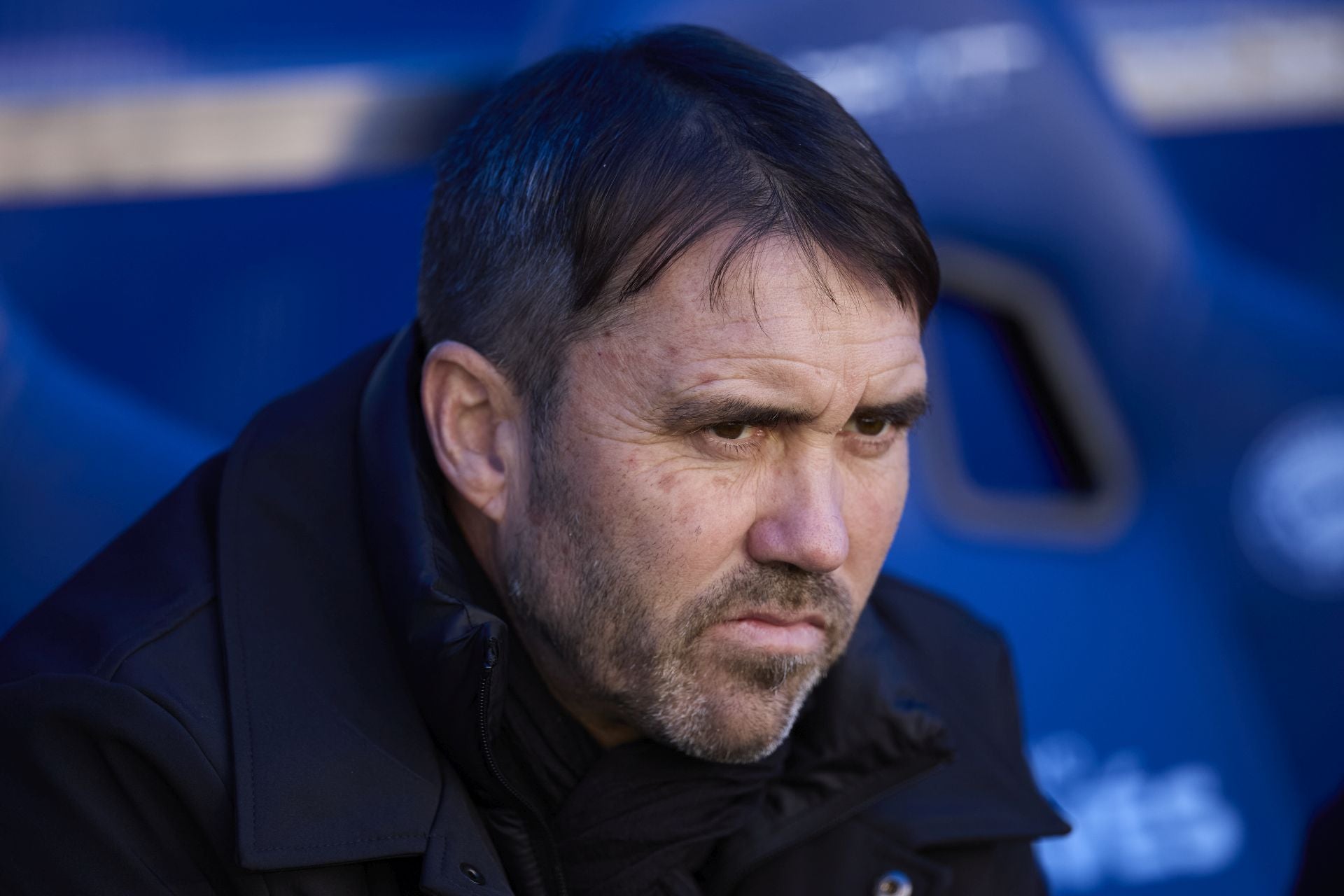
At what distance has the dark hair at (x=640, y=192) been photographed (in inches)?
61.2

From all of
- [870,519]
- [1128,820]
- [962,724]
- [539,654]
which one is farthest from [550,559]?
[1128,820]

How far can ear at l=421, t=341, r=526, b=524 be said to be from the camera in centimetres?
168

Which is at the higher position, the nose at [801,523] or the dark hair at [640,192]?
the dark hair at [640,192]

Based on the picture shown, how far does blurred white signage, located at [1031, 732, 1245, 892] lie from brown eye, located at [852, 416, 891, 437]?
51.7 inches

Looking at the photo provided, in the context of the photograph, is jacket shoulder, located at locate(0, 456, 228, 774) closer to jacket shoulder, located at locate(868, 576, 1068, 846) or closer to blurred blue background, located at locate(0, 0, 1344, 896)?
blurred blue background, located at locate(0, 0, 1344, 896)

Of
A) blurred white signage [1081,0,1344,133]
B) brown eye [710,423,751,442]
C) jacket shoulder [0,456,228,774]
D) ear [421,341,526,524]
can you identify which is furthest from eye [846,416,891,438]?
blurred white signage [1081,0,1344,133]

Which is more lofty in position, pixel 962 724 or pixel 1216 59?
pixel 1216 59

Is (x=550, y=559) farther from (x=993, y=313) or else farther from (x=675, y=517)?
(x=993, y=313)

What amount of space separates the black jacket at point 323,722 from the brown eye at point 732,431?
1.05 feet

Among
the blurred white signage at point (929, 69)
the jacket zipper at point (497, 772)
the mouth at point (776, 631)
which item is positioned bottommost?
the jacket zipper at point (497, 772)

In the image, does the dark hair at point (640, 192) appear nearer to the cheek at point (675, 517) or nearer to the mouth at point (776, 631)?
the cheek at point (675, 517)

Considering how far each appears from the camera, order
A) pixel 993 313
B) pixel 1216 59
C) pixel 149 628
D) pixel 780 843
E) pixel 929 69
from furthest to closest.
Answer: pixel 1216 59 → pixel 993 313 → pixel 929 69 → pixel 780 843 → pixel 149 628

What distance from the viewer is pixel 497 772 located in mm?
1548

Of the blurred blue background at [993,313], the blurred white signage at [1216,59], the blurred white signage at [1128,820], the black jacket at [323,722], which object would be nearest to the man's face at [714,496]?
the black jacket at [323,722]
